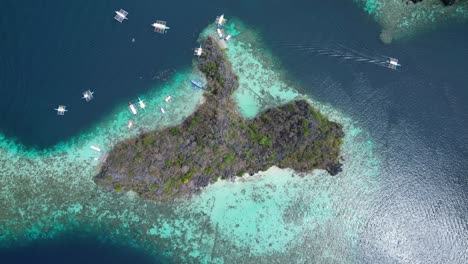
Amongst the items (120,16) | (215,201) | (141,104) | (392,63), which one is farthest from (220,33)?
(392,63)

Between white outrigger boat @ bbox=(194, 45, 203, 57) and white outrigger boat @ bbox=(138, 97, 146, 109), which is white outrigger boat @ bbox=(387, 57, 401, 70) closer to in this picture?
white outrigger boat @ bbox=(194, 45, 203, 57)

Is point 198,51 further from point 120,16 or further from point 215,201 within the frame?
point 215,201

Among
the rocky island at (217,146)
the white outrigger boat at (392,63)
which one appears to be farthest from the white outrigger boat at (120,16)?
the white outrigger boat at (392,63)

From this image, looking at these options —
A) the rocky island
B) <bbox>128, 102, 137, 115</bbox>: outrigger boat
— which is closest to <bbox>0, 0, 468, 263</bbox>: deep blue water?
<bbox>128, 102, 137, 115</bbox>: outrigger boat

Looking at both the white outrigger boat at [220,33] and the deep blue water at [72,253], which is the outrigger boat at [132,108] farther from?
the deep blue water at [72,253]

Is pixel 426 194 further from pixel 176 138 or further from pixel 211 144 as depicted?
pixel 176 138

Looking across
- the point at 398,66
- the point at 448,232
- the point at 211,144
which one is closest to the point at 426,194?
the point at 448,232
